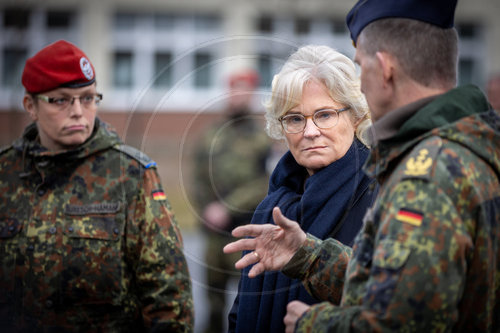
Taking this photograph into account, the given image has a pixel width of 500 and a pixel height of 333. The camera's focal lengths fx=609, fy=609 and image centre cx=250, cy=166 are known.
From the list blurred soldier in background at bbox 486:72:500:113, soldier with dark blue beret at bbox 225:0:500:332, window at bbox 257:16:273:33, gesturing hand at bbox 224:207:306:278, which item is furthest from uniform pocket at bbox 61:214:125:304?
window at bbox 257:16:273:33

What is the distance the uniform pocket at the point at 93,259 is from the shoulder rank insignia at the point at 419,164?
160cm

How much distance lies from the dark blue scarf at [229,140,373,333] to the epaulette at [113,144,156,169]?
68cm

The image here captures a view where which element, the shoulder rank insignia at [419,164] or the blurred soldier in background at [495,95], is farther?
the blurred soldier in background at [495,95]

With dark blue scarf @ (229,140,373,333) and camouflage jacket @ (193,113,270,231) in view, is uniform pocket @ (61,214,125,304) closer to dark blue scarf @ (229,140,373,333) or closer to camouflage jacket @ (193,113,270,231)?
dark blue scarf @ (229,140,373,333)

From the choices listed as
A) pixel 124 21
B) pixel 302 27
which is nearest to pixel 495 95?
pixel 302 27

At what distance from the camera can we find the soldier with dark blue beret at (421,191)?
61.0 inches

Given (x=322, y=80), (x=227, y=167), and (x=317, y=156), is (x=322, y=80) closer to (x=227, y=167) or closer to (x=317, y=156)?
(x=317, y=156)

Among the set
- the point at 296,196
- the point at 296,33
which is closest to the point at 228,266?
the point at 296,196

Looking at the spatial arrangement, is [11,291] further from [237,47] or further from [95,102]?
[237,47]

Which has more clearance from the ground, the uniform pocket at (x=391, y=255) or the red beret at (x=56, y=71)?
the red beret at (x=56, y=71)

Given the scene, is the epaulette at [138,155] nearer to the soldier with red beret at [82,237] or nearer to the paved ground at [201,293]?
the soldier with red beret at [82,237]

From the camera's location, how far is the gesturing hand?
2174mm

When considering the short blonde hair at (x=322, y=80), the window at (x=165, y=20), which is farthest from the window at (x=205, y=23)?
the short blonde hair at (x=322, y=80)

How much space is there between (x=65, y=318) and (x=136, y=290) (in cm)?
34
